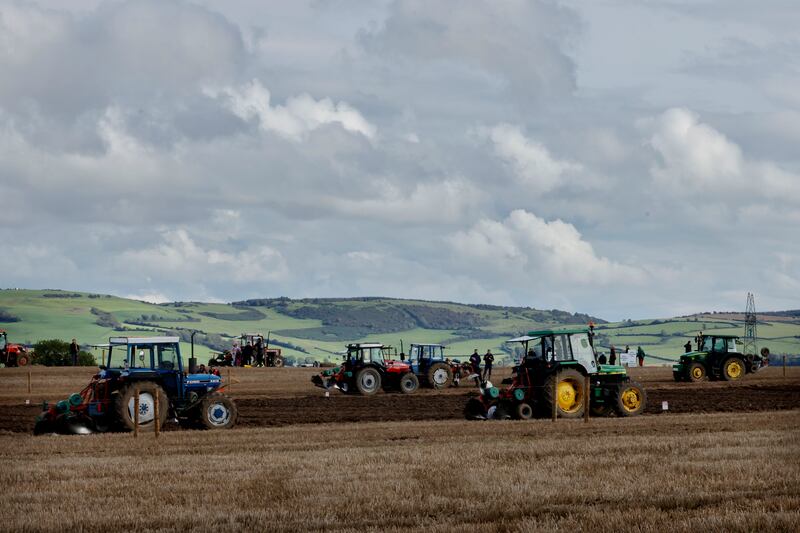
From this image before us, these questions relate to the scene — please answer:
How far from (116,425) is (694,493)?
17305mm

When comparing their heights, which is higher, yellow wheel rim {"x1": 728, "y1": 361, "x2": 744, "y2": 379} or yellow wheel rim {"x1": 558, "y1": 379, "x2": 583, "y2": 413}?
yellow wheel rim {"x1": 728, "y1": 361, "x2": 744, "y2": 379}

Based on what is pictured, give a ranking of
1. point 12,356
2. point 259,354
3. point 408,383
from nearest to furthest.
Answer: point 408,383
point 12,356
point 259,354

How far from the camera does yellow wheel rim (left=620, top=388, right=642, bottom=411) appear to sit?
31.8m

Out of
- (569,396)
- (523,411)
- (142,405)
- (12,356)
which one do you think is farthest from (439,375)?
(12,356)

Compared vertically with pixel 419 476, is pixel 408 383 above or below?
above

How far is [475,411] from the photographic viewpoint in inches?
1227

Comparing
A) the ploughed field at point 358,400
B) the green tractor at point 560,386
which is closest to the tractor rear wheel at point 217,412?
the ploughed field at point 358,400

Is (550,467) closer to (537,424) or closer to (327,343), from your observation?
(537,424)

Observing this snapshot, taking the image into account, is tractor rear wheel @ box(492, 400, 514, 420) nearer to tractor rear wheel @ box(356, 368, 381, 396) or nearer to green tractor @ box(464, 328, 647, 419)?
green tractor @ box(464, 328, 647, 419)

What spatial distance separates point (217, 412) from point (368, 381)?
17730 millimetres

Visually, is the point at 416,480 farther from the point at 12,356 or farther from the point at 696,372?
the point at 12,356

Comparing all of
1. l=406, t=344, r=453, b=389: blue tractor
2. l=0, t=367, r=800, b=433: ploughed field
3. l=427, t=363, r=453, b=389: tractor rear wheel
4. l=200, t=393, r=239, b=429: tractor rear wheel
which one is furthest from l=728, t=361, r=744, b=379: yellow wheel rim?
l=200, t=393, r=239, b=429: tractor rear wheel

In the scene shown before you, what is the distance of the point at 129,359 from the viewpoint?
29047 millimetres

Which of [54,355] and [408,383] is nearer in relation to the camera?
[408,383]
